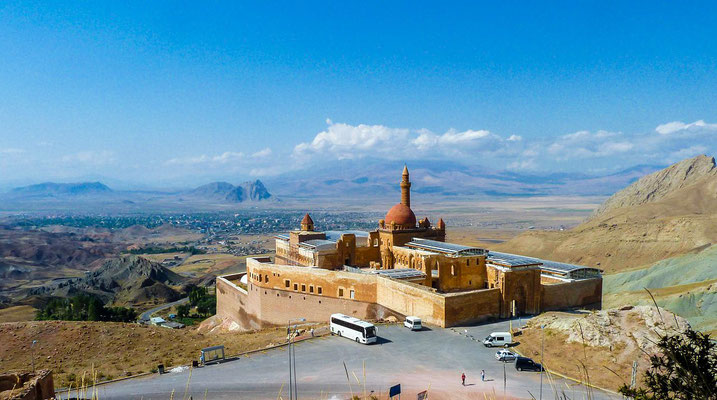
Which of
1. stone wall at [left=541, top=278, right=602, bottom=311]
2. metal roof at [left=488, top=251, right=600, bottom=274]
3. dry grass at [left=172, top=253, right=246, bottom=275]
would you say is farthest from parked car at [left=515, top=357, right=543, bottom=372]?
dry grass at [left=172, top=253, right=246, bottom=275]

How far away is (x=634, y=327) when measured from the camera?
24500 mm

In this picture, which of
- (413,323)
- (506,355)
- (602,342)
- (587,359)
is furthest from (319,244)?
(587,359)

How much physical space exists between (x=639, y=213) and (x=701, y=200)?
13.3 m

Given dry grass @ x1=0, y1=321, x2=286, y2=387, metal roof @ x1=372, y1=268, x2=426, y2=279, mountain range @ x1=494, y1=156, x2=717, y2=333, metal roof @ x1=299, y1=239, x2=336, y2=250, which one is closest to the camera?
dry grass @ x1=0, y1=321, x2=286, y2=387

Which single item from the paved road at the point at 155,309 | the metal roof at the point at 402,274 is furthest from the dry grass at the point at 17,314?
the metal roof at the point at 402,274

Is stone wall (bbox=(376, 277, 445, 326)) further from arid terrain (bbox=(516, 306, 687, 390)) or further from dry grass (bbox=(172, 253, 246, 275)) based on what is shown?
dry grass (bbox=(172, 253, 246, 275))

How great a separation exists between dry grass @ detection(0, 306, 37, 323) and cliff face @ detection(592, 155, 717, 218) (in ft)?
400

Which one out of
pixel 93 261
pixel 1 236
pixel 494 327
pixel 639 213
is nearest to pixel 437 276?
pixel 494 327

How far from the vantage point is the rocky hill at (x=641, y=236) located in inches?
2808

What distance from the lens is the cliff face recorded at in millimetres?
120438

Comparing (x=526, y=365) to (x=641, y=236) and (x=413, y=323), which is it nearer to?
(x=413, y=323)

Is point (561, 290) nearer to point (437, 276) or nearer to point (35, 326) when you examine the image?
point (437, 276)

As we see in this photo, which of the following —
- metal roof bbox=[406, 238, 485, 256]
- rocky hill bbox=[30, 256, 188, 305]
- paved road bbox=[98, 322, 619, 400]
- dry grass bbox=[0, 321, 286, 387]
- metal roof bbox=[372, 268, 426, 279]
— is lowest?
rocky hill bbox=[30, 256, 188, 305]

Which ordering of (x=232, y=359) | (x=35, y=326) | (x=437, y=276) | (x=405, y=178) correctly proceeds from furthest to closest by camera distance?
(x=405, y=178) → (x=437, y=276) → (x=35, y=326) → (x=232, y=359)
